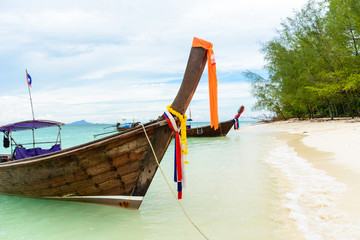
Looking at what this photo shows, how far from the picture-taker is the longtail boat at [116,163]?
390 centimetres

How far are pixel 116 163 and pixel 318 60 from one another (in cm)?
2161

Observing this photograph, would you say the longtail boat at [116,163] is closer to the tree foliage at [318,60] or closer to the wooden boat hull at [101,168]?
the wooden boat hull at [101,168]

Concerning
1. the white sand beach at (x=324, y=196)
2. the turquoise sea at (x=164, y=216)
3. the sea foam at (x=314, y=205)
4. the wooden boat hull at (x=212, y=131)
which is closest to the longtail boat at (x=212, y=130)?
the wooden boat hull at (x=212, y=131)

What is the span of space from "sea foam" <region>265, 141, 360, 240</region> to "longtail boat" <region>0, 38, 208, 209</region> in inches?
88.3

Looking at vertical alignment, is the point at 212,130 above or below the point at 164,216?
above

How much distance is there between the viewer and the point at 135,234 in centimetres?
371

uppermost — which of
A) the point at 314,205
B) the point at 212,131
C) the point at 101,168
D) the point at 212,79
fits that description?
the point at 212,79

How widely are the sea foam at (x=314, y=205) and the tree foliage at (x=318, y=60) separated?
1474cm

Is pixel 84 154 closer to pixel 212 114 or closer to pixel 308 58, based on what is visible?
pixel 212 114

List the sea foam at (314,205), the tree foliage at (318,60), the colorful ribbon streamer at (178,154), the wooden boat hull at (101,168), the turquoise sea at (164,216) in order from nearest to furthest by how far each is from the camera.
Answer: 1. the sea foam at (314,205)
2. the turquoise sea at (164,216)
3. the colorful ribbon streamer at (178,154)
4. the wooden boat hull at (101,168)
5. the tree foliage at (318,60)

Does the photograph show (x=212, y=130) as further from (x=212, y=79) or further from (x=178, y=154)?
(x=212, y=79)

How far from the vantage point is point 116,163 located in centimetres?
408

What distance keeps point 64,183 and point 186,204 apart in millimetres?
2285

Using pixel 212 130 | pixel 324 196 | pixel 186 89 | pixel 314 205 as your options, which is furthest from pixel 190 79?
pixel 212 130
